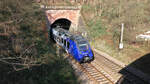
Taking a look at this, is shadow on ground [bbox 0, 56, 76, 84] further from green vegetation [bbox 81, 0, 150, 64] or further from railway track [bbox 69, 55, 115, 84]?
green vegetation [bbox 81, 0, 150, 64]

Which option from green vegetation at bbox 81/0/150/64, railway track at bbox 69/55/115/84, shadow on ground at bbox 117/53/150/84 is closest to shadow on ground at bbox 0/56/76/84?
railway track at bbox 69/55/115/84

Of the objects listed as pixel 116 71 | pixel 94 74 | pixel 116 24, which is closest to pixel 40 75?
pixel 94 74

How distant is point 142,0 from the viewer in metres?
21.4

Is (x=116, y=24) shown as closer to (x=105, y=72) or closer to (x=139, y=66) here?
(x=139, y=66)

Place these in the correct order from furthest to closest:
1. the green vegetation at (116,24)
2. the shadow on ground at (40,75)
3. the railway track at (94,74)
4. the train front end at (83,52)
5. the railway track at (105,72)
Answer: the green vegetation at (116,24) < the train front end at (83,52) < the railway track at (94,74) < the railway track at (105,72) < the shadow on ground at (40,75)

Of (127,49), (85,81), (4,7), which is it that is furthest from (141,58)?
(4,7)

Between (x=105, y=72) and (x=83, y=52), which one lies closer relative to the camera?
(x=105, y=72)

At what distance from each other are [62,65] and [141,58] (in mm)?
8568

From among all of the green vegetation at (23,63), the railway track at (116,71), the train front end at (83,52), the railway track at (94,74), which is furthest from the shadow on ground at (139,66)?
the green vegetation at (23,63)

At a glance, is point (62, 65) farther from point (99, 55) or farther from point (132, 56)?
point (132, 56)

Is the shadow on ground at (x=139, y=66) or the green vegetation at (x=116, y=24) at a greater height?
the green vegetation at (x=116, y=24)

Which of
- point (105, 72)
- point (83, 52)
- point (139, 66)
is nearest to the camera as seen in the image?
point (105, 72)

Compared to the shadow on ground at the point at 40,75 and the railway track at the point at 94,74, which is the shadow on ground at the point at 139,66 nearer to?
→ the railway track at the point at 94,74

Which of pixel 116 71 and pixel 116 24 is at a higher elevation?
pixel 116 24
